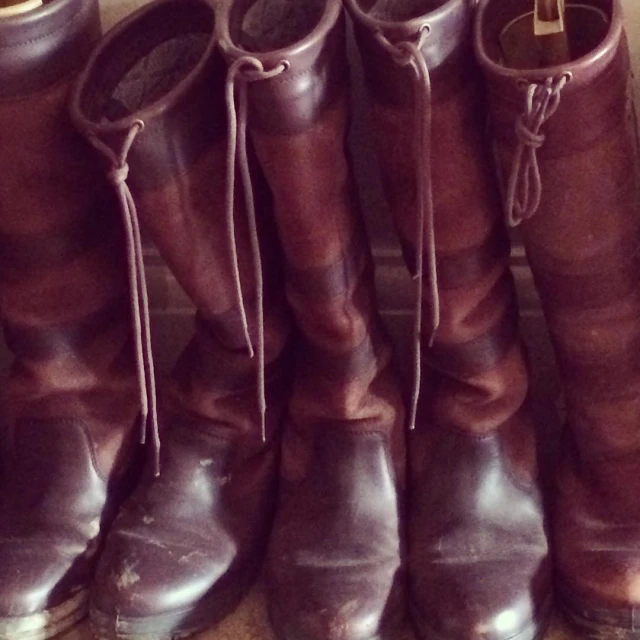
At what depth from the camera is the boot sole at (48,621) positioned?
0.85 m

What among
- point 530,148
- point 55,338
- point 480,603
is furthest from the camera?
point 55,338

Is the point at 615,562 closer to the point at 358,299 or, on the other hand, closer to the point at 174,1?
the point at 358,299

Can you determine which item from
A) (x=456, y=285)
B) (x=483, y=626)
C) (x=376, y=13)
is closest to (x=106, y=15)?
(x=376, y=13)

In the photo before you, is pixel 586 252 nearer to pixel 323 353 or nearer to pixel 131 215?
pixel 323 353

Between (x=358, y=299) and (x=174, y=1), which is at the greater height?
(x=174, y=1)

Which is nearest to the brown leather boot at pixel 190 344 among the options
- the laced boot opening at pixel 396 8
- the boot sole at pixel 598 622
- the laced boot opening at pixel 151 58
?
the laced boot opening at pixel 151 58

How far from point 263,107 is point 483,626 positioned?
0.43 meters

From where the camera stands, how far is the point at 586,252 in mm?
751

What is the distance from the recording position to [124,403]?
3.17 feet

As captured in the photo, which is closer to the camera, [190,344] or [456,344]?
[456,344]

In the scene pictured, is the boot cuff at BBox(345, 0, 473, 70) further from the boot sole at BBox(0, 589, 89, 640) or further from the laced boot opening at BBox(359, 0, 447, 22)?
the boot sole at BBox(0, 589, 89, 640)

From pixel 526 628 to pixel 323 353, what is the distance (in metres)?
0.28

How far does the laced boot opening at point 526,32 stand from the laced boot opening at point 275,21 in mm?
134

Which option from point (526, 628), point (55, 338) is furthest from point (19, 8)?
point (526, 628)
